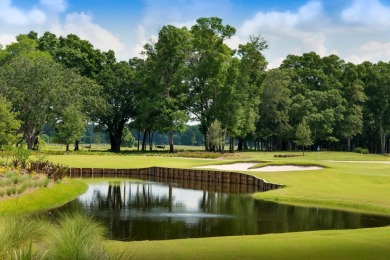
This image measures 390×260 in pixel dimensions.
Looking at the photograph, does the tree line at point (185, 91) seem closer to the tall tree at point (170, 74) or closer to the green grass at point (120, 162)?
the tall tree at point (170, 74)

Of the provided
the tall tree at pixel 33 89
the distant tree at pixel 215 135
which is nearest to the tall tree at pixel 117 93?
the tall tree at pixel 33 89

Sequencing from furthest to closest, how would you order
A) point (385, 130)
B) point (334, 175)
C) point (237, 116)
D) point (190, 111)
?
point (385, 130), point (190, 111), point (237, 116), point (334, 175)

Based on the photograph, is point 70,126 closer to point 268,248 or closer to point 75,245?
point 268,248

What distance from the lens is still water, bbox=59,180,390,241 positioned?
20.4 m

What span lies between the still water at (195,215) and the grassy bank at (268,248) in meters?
5.15

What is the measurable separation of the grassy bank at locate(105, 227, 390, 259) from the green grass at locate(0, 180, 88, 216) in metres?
11.6

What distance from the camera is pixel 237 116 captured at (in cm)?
8119

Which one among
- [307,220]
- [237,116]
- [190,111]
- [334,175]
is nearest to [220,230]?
[307,220]

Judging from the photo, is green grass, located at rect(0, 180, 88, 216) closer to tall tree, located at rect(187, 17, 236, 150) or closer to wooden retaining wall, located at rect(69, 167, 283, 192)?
wooden retaining wall, located at rect(69, 167, 283, 192)

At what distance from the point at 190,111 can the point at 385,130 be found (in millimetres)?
43569

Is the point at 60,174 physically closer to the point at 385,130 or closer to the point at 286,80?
the point at 286,80

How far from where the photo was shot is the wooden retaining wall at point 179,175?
42.1 metres

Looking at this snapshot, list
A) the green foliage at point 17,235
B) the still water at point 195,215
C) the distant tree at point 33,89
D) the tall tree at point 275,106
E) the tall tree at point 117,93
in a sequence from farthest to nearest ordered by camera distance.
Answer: the tall tree at point 275,106, the tall tree at point 117,93, the distant tree at point 33,89, the still water at point 195,215, the green foliage at point 17,235

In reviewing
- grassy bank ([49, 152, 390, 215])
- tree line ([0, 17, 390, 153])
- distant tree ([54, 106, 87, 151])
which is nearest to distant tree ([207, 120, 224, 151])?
tree line ([0, 17, 390, 153])
